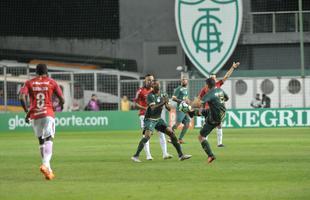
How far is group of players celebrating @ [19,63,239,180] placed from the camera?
62.4 feet

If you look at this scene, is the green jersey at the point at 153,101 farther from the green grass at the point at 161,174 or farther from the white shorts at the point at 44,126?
the white shorts at the point at 44,126

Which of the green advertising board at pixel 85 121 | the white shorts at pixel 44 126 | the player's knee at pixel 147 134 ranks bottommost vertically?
the green advertising board at pixel 85 121

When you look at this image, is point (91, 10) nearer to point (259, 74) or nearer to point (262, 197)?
point (259, 74)

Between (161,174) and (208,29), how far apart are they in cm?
3159

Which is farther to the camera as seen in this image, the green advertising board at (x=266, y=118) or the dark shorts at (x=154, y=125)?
the green advertising board at (x=266, y=118)

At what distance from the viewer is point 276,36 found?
57438 millimetres

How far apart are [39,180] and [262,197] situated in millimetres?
5304

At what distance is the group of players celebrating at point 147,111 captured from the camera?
19.0 m

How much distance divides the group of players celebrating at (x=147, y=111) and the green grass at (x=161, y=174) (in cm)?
42

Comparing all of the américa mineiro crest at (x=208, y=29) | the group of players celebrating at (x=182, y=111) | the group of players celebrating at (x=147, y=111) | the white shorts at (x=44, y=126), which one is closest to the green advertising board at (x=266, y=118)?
the américa mineiro crest at (x=208, y=29)

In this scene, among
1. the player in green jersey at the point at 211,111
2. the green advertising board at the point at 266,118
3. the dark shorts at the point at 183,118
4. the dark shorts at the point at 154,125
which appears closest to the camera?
the player in green jersey at the point at 211,111

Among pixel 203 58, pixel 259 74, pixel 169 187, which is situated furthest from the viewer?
pixel 259 74

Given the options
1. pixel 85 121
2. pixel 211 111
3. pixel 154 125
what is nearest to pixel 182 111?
pixel 211 111

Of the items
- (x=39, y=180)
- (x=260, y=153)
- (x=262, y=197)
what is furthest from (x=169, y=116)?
(x=262, y=197)
